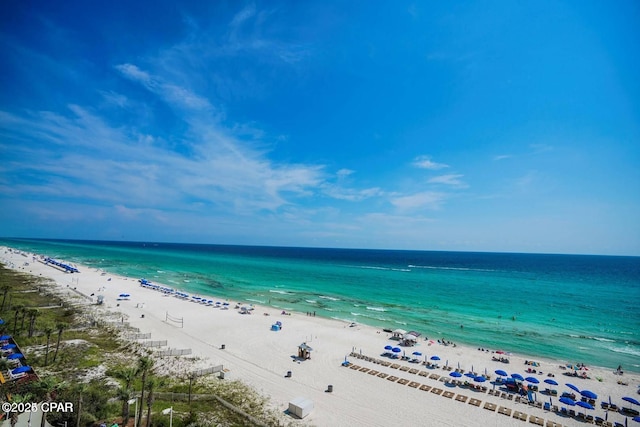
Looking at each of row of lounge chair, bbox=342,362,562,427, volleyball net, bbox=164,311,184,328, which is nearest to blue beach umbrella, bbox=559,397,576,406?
row of lounge chair, bbox=342,362,562,427

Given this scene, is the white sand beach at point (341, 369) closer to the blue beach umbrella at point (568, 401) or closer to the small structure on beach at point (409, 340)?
the small structure on beach at point (409, 340)

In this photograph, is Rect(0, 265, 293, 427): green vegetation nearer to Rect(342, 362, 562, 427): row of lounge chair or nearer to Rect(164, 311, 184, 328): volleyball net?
Rect(164, 311, 184, 328): volleyball net

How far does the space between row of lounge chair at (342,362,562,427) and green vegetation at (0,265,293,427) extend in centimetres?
1089

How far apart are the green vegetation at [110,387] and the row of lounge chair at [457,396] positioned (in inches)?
429

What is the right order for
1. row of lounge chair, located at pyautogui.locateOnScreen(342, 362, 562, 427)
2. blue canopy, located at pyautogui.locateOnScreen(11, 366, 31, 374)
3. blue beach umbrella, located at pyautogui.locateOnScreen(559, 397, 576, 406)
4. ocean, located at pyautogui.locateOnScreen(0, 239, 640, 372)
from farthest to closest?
1. ocean, located at pyautogui.locateOnScreen(0, 239, 640, 372)
2. blue beach umbrella, located at pyautogui.locateOnScreen(559, 397, 576, 406)
3. blue canopy, located at pyautogui.locateOnScreen(11, 366, 31, 374)
4. row of lounge chair, located at pyautogui.locateOnScreen(342, 362, 562, 427)

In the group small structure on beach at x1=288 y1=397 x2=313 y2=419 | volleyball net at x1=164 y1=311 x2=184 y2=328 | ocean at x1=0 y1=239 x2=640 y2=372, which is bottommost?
ocean at x1=0 y1=239 x2=640 y2=372

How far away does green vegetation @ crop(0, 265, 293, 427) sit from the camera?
16681mm

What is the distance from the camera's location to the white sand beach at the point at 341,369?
2055cm

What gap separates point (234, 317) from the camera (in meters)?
44.2

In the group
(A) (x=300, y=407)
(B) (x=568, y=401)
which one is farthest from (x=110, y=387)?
(B) (x=568, y=401)

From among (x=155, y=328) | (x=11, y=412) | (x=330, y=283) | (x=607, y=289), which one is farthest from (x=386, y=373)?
(x=607, y=289)

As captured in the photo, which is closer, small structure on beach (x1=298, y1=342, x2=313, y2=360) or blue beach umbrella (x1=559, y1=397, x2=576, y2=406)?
blue beach umbrella (x1=559, y1=397, x2=576, y2=406)

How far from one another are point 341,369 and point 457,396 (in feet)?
32.3

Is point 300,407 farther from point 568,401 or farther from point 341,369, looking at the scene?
point 568,401
